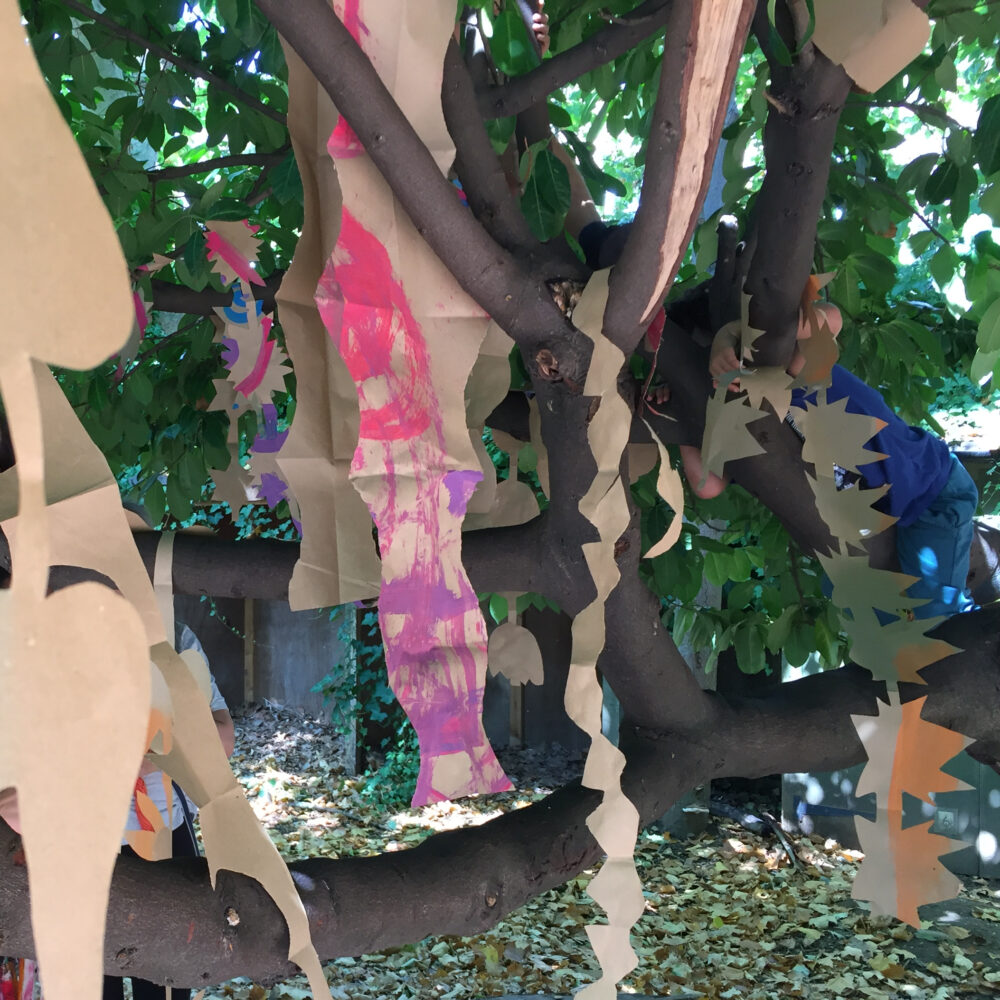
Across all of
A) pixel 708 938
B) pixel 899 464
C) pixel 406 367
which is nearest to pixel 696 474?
pixel 899 464

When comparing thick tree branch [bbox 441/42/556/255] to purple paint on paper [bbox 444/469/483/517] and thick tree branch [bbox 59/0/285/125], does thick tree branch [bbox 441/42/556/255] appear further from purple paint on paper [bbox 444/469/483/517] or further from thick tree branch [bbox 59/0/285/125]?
thick tree branch [bbox 59/0/285/125]

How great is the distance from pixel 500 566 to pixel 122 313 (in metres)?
0.94

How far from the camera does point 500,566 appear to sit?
1195 millimetres

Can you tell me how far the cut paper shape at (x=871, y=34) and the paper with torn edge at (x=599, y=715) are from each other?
27 cm

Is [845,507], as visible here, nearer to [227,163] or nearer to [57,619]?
[57,619]

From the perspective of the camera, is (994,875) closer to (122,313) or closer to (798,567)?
(798,567)

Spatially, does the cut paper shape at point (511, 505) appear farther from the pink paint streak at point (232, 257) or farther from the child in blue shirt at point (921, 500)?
the pink paint streak at point (232, 257)

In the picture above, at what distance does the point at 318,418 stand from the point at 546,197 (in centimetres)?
49

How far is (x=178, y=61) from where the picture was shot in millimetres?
1604

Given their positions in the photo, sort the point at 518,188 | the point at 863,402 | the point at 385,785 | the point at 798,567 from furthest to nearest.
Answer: the point at 385,785
the point at 798,567
the point at 863,402
the point at 518,188

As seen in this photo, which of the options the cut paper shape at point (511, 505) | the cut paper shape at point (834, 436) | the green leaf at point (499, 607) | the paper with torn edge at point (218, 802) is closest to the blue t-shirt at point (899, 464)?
the cut paper shape at point (834, 436)

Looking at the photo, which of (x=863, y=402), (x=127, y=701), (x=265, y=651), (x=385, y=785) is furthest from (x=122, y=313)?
(x=265, y=651)

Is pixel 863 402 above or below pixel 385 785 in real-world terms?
above

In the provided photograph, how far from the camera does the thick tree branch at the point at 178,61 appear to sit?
4.96 ft
